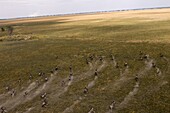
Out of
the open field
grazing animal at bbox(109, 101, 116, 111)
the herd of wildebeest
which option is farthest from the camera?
the herd of wildebeest

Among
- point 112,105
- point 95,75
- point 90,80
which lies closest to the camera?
point 112,105

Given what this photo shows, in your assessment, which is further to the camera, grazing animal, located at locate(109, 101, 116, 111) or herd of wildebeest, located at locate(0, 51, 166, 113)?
herd of wildebeest, located at locate(0, 51, 166, 113)

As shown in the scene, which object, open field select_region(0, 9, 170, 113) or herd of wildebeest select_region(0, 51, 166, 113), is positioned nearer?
open field select_region(0, 9, 170, 113)

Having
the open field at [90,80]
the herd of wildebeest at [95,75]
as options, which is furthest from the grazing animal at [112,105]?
the open field at [90,80]

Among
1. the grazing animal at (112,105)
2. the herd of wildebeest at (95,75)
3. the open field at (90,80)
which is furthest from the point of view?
the herd of wildebeest at (95,75)

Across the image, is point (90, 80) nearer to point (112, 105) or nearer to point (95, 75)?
point (95, 75)

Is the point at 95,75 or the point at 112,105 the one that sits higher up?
the point at 95,75

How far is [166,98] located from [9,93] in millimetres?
22509

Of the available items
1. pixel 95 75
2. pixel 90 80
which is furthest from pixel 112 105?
pixel 95 75

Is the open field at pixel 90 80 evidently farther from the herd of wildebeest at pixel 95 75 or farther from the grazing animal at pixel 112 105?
the grazing animal at pixel 112 105

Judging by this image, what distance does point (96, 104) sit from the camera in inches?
1474

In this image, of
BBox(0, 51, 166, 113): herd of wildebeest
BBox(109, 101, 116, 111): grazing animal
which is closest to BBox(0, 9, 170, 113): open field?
BBox(0, 51, 166, 113): herd of wildebeest

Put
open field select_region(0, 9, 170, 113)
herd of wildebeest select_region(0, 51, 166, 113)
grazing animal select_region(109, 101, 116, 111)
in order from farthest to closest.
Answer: herd of wildebeest select_region(0, 51, 166, 113) < open field select_region(0, 9, 170, 113) < grazing animal select_region(109, 101, 116, 111)

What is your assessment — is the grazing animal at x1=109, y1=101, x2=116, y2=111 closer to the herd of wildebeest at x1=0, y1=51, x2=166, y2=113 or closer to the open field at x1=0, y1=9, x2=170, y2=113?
the herd of wildebeest at x1=0, y1=51, x2=166, y2=113
